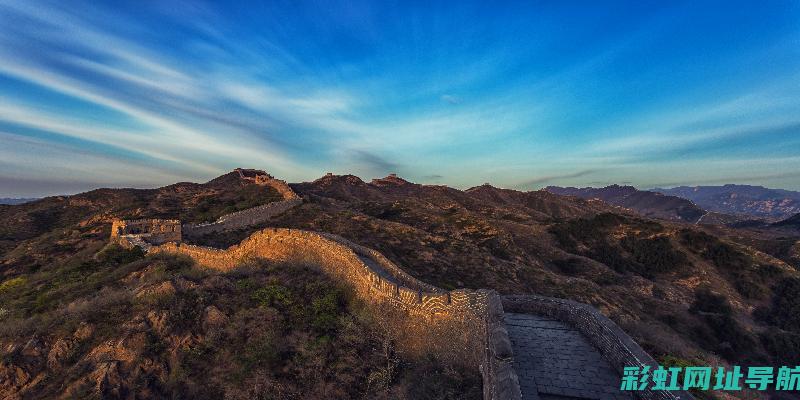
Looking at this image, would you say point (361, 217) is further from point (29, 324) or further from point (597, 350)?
point (597, 350)

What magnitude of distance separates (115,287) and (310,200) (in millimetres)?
39774

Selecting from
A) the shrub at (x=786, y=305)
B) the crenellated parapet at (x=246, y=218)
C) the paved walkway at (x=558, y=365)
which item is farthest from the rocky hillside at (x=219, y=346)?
the shrub at (x=786, y=305)

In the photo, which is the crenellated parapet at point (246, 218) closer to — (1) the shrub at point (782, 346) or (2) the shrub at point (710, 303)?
(2) the shrub at point (710, 303)

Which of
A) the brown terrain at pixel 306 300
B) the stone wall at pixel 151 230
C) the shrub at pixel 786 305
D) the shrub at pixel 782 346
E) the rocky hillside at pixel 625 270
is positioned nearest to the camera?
the brown terrain at pixel 306 300

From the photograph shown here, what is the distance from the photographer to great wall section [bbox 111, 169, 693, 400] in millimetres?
9594

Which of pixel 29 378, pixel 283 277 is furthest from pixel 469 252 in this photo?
pixel 29 378

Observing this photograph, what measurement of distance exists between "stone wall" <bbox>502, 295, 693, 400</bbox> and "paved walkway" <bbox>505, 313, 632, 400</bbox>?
312mm

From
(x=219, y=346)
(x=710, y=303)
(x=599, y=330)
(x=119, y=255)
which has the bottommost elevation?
(x=710, y=303)

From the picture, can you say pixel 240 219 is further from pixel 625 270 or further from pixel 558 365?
pixel 625 270

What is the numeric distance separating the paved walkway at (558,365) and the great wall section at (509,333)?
1.1 inches

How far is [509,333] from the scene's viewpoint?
13.3 m

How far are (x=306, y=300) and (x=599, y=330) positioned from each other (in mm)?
12822

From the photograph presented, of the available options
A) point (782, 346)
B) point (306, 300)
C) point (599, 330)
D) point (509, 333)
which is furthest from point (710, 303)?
point (306, 300)

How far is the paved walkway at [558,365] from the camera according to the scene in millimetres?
9641
